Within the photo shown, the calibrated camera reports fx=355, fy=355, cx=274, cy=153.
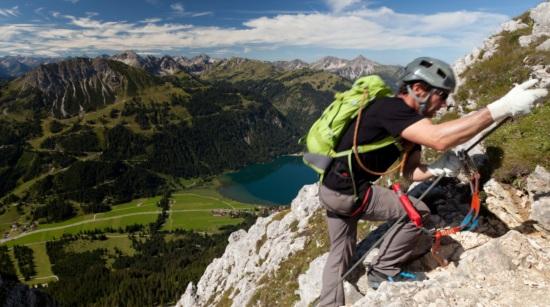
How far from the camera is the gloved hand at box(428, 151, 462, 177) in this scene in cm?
790

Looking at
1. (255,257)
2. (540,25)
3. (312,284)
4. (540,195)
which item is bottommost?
(255,257)

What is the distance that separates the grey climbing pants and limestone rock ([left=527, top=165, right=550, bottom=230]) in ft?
8.69

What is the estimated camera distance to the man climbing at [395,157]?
604 centimetres

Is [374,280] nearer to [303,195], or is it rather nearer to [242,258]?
[303,195]

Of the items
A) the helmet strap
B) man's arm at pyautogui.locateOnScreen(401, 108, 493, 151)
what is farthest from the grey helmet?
man's arm at pyautogui.locateOnScreen(401, 108, 493, 151)

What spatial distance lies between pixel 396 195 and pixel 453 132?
299cm

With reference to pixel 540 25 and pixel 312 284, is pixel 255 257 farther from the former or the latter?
pixel 540 25

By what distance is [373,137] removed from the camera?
7051 millimetres

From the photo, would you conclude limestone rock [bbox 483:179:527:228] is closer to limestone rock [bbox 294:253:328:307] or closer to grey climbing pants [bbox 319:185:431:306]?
grey climbing pants [bbox 319:185:431:306]

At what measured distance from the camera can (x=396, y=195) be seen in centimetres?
864

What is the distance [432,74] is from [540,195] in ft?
16.6

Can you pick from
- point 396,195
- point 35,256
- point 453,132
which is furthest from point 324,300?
point 35,256

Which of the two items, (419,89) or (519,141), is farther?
(519,141)

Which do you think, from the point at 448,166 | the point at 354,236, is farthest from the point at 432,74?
the point at 354,236
